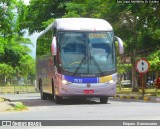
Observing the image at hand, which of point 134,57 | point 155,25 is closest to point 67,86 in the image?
point 155,25

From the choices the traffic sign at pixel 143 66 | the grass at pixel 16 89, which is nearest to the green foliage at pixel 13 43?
the grass at pixel 16 89

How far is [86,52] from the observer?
70.0 ft

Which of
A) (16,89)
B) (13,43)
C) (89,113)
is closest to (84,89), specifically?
(89,113)

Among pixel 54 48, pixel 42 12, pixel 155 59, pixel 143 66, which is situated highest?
pixel 42 12

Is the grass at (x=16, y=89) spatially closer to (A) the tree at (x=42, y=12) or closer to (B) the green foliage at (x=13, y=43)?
(B) the green foliage at (x=13, y=43)

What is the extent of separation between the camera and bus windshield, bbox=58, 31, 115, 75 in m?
21.1

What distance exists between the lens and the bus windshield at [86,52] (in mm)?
21109

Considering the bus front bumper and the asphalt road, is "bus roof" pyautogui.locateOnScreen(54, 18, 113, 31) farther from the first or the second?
the asphalt road

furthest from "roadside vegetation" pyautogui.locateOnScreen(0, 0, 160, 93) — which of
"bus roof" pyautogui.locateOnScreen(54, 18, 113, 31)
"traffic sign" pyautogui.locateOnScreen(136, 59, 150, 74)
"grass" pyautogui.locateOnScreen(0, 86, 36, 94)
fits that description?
"grass" pyautogui.locateOnScreen(0, 86, 36, 94)

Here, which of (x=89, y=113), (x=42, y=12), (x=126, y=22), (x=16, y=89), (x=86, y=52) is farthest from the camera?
(x=16, y=89)

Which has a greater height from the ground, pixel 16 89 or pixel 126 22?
pixel 126 22

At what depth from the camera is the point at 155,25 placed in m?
30.6

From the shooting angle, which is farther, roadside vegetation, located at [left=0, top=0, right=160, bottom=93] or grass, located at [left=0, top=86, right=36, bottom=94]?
grass, located at [left=0, top=86, right=36, bottom=94]

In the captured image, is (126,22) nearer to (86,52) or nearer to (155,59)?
(155,59)
